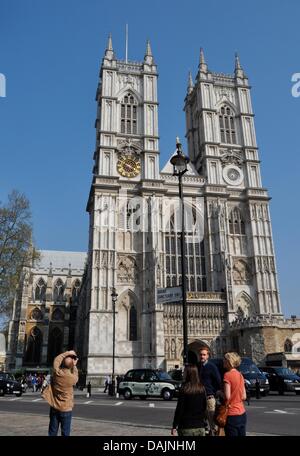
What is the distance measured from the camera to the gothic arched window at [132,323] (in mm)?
38606

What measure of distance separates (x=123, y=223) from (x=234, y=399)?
1462 inches

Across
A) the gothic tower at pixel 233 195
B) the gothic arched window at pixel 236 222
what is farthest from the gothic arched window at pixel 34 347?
the gothic arched window at pixel 236 222

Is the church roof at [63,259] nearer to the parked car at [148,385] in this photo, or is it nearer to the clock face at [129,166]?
the clock face at [129,166]

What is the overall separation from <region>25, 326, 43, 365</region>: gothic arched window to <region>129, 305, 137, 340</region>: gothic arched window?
25.6 m

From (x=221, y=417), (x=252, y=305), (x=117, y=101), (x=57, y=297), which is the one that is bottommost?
(x=221, y=417)

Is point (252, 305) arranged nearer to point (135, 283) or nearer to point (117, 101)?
point (135, 283)

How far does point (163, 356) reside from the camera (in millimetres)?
36125

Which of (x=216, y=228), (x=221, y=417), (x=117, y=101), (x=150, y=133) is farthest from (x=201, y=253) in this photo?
(x=221, y=417)

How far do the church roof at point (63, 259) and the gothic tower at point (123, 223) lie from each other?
28393mm

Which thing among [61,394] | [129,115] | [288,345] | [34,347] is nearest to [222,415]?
[61,394]

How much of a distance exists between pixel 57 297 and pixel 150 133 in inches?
1303

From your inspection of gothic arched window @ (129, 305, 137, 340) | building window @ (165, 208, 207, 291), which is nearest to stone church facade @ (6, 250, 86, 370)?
gothic arched window @ (129, 305, 137, 340)

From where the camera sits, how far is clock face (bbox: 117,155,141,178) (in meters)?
44.0

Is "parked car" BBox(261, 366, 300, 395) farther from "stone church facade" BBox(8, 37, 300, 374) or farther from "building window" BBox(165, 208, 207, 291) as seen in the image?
"building window" BBox(165, 208, 207, 291)
